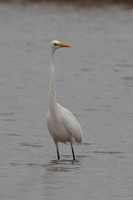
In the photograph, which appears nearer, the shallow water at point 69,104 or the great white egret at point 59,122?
the shallow water at point 69,104

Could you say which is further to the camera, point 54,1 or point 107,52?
point 54,1

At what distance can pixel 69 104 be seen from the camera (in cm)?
1634

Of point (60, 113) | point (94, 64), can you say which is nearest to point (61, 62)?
point (94, 64)

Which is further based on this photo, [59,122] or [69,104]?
[69,104]

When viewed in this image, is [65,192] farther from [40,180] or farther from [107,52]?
[107,52]

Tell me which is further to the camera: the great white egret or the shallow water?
the great white egret

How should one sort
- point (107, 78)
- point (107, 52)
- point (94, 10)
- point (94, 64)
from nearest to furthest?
1. point (107, 78)
2. point (94, 64)
3. point (107, 52)
4. point (94, 10)

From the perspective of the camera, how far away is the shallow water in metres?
9.77

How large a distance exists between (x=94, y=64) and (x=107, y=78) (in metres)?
2.71

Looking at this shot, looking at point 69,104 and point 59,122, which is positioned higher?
point 59,122

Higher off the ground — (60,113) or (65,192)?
(60,113)

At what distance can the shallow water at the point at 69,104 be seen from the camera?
9773 millimetres

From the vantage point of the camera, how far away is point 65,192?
9188 mm

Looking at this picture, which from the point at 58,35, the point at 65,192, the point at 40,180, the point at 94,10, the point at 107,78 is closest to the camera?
the point at 65,192
